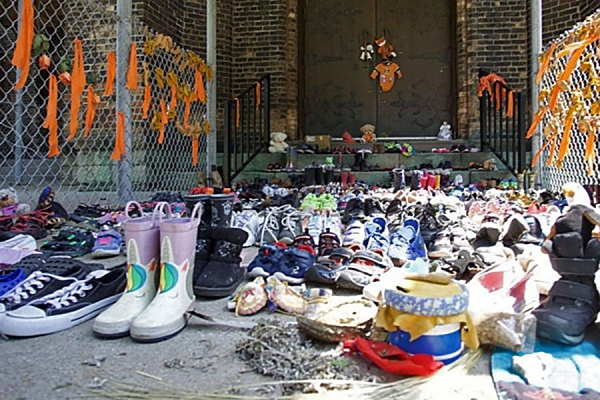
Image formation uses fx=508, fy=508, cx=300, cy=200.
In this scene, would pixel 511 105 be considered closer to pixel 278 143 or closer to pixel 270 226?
pixel 278 143

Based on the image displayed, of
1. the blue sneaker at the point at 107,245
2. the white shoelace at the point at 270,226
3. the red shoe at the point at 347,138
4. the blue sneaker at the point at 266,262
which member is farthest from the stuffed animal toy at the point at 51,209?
the red shoe at the point at 347,138

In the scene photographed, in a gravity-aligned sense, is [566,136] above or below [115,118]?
below

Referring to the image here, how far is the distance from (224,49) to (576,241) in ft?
27.8

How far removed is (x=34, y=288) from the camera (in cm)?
191

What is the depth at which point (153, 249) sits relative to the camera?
1.93 metres

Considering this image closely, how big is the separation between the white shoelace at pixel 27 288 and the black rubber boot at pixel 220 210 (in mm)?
1170

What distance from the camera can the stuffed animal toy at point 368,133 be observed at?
29.4 ft

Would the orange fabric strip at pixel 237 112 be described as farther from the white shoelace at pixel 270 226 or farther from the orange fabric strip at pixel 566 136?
the orange fabric strip at pixel 566 136

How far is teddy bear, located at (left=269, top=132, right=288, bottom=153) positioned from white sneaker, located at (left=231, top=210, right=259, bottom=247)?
4.57m

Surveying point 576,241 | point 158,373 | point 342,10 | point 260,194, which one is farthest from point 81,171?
point 576,241

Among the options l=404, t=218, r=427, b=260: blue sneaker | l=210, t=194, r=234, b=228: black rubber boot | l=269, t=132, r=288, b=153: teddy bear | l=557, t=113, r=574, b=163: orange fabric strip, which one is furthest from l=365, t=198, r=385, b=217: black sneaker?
l=269, t=132, r=288, b=153: teddy bear

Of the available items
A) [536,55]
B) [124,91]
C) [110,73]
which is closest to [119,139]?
[124,91]

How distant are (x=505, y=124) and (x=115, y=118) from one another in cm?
556

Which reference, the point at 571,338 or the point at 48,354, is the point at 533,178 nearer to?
the point at 571,338
